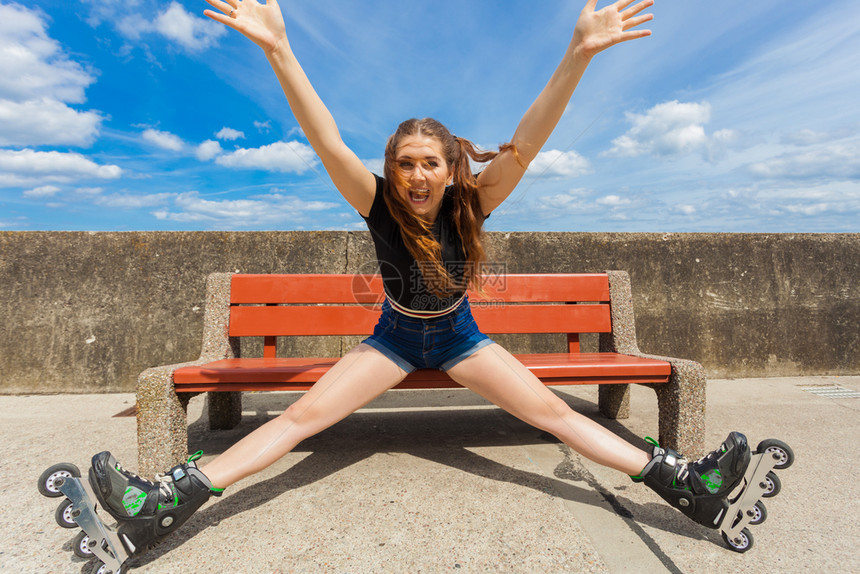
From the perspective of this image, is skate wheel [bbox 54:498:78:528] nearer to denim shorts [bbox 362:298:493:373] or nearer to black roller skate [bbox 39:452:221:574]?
black roller skate [bbox 39:452:221:574]

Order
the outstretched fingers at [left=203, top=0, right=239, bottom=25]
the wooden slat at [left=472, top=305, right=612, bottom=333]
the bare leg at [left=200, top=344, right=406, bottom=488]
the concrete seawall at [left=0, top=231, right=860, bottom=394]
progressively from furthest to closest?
the concrete seawall at [left=0, top=231, right=860, bottom=394] → the wooden slat at [left=472, top=305, right=612, bottom=333] → the bare leg at [left=200, top=344, right=406, bottom=488] → the outstretched fingers at [left=203, top=0, right=239, bottom=25]

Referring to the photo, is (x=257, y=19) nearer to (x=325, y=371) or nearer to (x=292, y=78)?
(x=292, y=78)

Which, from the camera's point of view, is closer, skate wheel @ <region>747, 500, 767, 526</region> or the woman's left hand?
the woman's left hand

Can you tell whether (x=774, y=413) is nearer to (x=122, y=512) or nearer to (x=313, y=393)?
(x=313, y=393)

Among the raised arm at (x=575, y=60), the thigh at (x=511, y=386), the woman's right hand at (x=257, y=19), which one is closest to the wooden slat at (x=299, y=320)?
the thigh at (x=511, y=386)

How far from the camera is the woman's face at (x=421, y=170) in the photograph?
6.30 ft

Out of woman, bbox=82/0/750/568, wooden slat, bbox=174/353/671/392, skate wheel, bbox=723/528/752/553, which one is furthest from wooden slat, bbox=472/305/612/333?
skate wheel, bbox=723/528/752/553

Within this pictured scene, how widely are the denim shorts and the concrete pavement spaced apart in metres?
0.64

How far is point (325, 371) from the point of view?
7.60ft

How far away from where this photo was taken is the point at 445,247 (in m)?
2.06

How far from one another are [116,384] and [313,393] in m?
3.13

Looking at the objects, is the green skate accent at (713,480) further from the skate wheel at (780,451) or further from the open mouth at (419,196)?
the open mouth at (419,196)

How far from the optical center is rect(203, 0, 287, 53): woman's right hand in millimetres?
1544

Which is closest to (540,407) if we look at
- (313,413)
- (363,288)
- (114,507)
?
(313,413)
